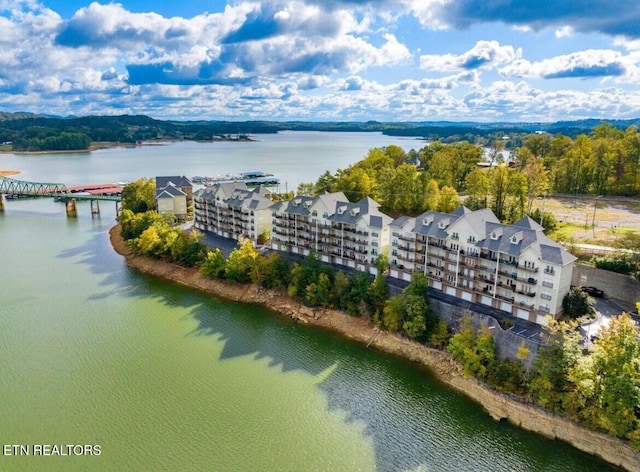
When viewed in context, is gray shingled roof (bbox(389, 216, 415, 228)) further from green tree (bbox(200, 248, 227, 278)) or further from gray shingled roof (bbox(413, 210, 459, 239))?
green tree (bbox(200, 248, 227, 278))

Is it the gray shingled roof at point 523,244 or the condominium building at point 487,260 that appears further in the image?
the condominium building at point 487,260

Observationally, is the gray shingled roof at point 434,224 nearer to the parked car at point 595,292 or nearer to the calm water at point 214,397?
the calm water at point 214,397

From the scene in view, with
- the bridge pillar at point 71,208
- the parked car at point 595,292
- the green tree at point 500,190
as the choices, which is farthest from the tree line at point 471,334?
the bridge pillar at point 71,208

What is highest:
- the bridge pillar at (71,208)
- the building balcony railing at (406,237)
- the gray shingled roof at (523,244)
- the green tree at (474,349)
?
the gray shingled roof at (523,244)

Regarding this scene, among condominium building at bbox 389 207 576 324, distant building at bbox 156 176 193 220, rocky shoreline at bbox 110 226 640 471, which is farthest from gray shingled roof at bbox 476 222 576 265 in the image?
distant building at bbox 156 176 193 220

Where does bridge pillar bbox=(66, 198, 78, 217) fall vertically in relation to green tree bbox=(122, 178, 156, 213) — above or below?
below

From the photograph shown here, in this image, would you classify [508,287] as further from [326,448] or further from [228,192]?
[228,192]

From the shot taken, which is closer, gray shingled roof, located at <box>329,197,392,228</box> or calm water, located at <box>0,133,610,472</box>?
calm water, located at <box>0,133,610,472</box>

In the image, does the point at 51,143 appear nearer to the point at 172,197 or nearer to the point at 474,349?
the point at 172,197
